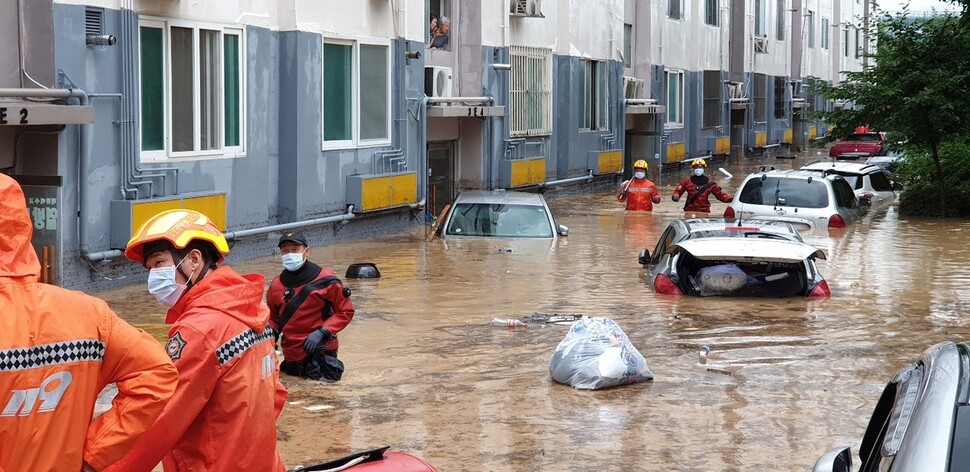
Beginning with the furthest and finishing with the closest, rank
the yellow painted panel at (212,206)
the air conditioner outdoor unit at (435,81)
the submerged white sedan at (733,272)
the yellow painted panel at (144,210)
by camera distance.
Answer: the air conditioner outdoor unit at (435,81), the yellow painted panel at (212,206), the yellow painted panel at (144,210), the submerged white sedan at (733,272)

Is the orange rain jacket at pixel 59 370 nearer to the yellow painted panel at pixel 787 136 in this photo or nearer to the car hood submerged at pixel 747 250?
the car hood submerged at pixel 747 250

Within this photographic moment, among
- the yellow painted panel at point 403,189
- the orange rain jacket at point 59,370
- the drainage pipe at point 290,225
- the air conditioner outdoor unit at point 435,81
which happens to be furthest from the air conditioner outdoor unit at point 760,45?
the orange rain jacket at point 59,370

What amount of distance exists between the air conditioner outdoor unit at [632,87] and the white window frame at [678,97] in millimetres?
2626

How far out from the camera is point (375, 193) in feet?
73.2

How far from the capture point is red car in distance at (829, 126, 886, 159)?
148 feet

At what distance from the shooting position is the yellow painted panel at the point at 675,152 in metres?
42.3

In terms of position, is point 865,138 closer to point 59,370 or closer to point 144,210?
point 144,210

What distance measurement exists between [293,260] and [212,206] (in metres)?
7.96

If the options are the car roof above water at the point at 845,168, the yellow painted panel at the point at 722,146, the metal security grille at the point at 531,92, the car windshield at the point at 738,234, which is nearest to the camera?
the car windshield at the point at 738,234

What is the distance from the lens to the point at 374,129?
22891 millimetres

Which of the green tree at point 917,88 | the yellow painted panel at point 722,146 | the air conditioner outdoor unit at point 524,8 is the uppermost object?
the air conditioner outdoor unit at point 524,8

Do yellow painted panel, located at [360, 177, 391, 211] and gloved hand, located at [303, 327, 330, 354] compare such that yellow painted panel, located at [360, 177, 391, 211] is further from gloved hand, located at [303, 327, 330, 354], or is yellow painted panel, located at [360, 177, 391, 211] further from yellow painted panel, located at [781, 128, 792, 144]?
yellow painted panel, located at [781, 128, 792, 144]

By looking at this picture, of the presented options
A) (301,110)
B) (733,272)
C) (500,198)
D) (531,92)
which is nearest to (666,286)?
(733,272)

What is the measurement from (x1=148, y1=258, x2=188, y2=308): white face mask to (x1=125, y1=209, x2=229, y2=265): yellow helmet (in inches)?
3.2
